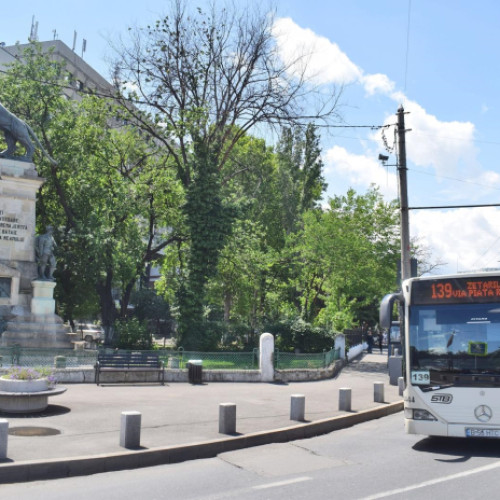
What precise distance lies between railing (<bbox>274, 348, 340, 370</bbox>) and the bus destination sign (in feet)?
38.8

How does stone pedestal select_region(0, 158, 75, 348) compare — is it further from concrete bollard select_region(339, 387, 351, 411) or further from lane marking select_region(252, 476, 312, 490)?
lane marking select_region(252, 476, 312, 490)

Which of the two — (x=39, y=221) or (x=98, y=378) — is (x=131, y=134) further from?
(x=98, y=378)

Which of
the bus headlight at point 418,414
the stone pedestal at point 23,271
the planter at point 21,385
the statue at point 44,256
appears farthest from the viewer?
the statue at point 44,256

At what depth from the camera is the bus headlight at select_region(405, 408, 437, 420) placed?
9906mm

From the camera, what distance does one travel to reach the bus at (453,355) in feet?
31.7

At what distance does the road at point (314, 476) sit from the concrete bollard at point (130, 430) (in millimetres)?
656

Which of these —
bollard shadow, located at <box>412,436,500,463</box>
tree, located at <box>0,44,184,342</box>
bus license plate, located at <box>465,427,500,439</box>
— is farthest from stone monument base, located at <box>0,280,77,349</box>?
bus license plate, located at <box>465,427,500,439</box>

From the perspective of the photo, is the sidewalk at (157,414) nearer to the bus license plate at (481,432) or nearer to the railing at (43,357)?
the railing at (43,357)

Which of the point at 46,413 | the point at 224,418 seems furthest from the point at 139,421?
the point at 46,413

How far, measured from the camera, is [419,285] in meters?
10.6

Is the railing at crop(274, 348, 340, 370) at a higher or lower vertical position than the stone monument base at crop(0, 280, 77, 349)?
lower

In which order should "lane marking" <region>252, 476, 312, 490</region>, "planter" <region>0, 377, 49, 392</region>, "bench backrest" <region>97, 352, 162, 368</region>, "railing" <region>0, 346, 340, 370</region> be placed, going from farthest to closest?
"bench backrest" <region>97, 352, 162, 368</region> < "railing" <region>0, 346, 340, 370</region> < "planter" <region>0, 377, 49, 392</region> < "lane marking" <region>252, 476, 312, 490</region>

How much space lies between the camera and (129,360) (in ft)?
61.0

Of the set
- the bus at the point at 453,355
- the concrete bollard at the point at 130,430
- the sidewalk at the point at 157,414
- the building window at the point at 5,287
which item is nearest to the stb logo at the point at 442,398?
the bus at the point at 453,355
